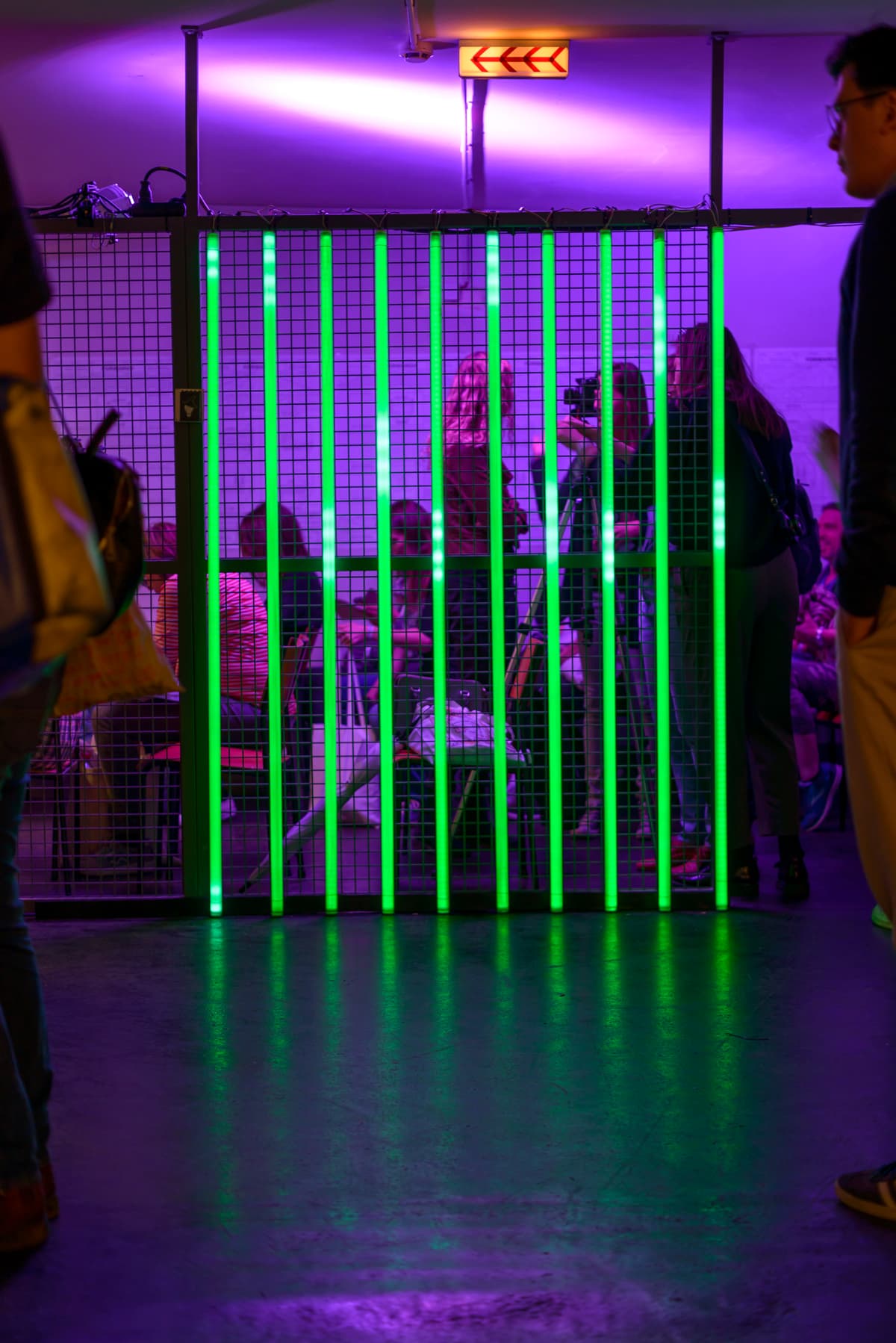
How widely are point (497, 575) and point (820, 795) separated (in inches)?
107

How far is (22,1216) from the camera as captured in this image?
2.08m

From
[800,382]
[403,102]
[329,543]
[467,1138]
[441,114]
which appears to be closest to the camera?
[467,1138]

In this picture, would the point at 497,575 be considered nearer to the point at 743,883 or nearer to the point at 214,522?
the point at 214,522

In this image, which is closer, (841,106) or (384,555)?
(841,106)

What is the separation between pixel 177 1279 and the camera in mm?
2020

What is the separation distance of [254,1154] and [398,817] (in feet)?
7.10

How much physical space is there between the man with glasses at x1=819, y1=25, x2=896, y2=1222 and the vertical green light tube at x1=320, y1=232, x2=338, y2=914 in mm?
2419

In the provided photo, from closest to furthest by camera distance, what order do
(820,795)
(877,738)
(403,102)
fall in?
(877,738) → (403,102) → (820,795)

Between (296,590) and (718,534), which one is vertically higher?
(718,534)

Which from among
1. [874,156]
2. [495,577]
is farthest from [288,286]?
[874,156]

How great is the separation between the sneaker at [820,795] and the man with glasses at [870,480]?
4.34 m

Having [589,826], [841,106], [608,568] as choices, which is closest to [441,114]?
[608,568]

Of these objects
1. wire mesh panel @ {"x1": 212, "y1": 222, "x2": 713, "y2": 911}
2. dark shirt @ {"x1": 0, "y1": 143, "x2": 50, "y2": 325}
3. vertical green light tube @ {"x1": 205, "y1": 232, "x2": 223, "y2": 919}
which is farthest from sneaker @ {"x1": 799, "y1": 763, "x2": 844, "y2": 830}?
dark shirt @ {"x1": 0, "y1": 143, "x2": 50, "y2": 325}

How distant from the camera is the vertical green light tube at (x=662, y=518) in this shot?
4512 mm
